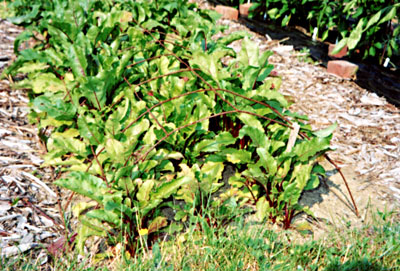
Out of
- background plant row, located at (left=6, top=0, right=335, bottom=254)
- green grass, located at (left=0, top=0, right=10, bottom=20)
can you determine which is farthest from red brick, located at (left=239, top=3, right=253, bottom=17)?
background plant row, located at (left=6, top=0, right=335, bottom=254)

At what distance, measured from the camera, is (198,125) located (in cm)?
223

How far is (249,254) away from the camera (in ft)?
5.74

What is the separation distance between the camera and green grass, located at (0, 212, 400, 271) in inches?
65.8

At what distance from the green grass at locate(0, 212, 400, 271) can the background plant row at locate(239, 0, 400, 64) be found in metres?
3.00

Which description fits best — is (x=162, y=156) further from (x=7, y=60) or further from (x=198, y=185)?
(x=7, y=60)

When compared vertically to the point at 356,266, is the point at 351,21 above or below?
above

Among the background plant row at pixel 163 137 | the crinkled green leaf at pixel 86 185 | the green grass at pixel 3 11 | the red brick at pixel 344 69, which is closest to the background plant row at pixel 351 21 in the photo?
the red brick at pixel 344 69

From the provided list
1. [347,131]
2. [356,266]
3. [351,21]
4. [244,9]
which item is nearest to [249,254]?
[356,266]

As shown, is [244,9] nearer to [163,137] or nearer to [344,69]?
[344,69]

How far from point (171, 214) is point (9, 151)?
124 cm

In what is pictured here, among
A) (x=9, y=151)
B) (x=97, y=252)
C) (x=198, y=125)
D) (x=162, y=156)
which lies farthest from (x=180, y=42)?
(x=97, y=252)

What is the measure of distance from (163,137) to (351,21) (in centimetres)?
455

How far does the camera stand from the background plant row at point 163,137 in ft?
6.00

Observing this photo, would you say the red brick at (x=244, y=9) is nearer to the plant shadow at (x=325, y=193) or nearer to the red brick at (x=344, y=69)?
the red brick at (x=344, y=69)
